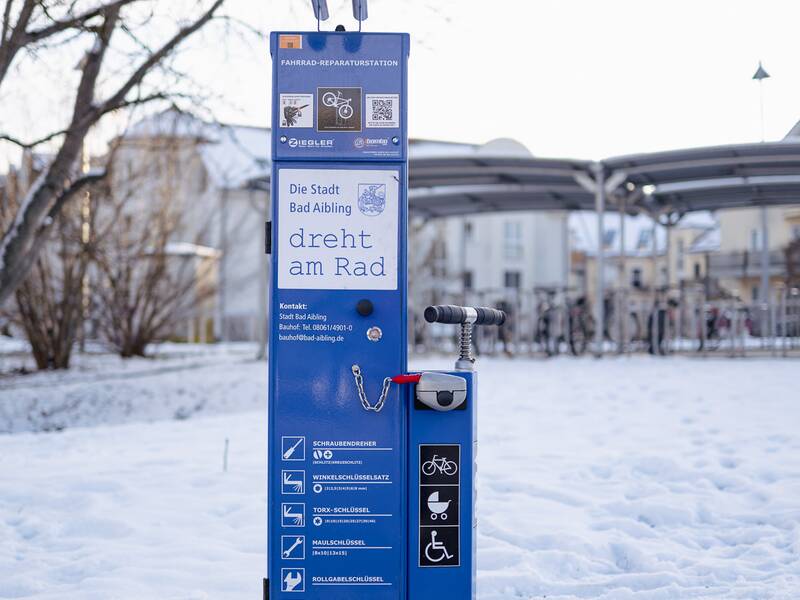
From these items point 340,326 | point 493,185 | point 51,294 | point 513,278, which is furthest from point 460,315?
point 513,278

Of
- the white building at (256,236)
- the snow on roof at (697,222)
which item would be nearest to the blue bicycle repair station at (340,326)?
the white building at (256,236)

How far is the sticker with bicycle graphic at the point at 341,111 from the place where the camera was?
3.16 meters

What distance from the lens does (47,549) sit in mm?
4676

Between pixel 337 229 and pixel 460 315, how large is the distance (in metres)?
0.52

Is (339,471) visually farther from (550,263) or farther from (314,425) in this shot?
(550,263)

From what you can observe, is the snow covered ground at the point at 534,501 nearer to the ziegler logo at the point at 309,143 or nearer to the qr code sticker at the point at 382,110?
the ziegler logo at the point at 309,143

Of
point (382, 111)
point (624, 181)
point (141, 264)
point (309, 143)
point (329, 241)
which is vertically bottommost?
point (329, 241)

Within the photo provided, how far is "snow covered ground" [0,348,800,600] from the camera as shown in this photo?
426 cm

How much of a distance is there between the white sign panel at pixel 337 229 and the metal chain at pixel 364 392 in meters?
0.29

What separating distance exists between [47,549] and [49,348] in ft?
41.1

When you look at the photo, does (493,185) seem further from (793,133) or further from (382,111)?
(382,111)

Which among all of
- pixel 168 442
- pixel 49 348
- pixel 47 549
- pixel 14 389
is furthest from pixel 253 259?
pixel 47 549

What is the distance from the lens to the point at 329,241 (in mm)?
3156

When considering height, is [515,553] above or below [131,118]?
below
